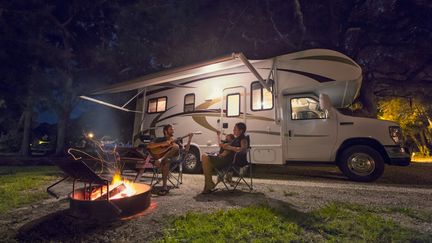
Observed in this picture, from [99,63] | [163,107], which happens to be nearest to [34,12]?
[99,63]

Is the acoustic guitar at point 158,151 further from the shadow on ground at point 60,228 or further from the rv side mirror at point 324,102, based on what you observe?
the rv side mirror at point 324,102

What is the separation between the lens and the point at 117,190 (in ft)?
11.3

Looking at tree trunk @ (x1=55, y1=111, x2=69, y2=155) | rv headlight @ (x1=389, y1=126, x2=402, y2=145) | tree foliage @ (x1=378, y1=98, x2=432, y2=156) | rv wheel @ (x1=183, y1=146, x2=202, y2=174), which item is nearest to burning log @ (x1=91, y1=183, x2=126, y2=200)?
rv wheel @ (x1=183, y1=146, x2=202, y2=174)

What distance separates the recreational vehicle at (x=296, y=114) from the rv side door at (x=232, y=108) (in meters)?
0.03

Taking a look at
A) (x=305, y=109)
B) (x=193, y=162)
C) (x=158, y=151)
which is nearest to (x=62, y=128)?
(x=193, y=162)

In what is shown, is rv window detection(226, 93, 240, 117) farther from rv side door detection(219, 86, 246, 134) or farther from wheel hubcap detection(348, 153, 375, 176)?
wheel hubcap detection(348, 153, 375, 176)

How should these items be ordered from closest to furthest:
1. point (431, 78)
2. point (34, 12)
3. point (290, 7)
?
point (431, 78) < point (34, 12) < point (290, 7)

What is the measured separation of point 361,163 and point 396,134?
1012mm

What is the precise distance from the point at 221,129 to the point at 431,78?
12.4 m

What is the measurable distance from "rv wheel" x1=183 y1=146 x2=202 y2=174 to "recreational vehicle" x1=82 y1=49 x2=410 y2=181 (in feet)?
0.10

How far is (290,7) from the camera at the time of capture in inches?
654

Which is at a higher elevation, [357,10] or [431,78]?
[357,10]

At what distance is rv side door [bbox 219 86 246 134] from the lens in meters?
6.76

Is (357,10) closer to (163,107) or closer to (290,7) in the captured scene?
(290,7)
